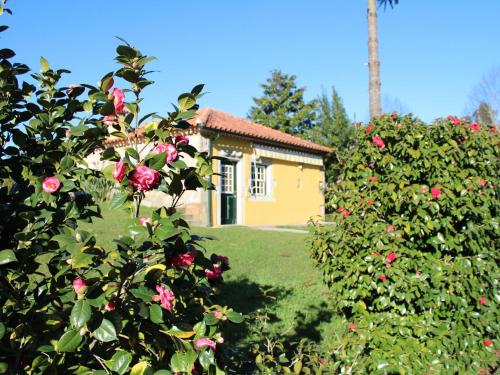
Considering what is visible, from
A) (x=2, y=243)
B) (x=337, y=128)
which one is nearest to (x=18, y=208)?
(x=2, y=243)

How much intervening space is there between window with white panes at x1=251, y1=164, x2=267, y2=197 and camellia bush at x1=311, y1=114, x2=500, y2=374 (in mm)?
13291

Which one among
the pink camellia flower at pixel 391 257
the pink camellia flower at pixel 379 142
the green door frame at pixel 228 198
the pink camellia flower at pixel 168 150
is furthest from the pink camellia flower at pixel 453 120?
the green door frame at pixel 228 198

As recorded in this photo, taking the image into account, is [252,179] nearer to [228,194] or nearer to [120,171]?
[228,194]

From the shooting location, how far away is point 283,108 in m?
34.3

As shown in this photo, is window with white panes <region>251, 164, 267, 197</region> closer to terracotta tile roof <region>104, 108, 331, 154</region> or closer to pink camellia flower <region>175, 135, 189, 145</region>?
terracotta tile roof <region>104, 108, 331, 154</region>

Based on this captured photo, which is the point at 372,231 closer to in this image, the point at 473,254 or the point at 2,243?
the point at 473,254

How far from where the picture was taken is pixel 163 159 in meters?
1.50

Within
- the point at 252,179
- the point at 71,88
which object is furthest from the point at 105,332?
the point at 252,179

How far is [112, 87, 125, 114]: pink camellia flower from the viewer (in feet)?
5.56

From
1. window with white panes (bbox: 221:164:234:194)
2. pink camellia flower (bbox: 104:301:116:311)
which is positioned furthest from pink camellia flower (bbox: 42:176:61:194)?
window with white panes (bbox: 221:164:234:194)

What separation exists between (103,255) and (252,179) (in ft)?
51.6

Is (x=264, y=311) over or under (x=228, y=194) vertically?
under

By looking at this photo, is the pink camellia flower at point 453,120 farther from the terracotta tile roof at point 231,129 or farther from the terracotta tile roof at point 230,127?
the terracotta tile roof at point 230,127

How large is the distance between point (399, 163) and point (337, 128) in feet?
81.8
